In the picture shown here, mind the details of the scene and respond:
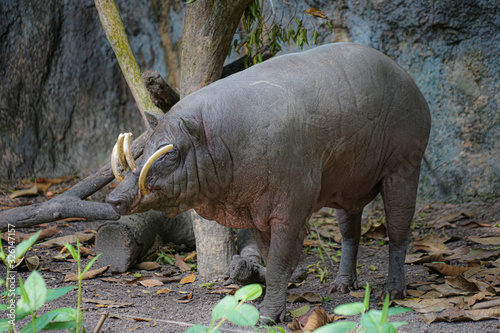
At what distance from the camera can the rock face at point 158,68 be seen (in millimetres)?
5703

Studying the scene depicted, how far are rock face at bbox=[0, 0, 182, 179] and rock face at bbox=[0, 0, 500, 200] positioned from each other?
12mm

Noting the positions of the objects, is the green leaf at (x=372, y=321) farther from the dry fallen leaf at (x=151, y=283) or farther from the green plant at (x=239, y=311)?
the dry fallen leaf at (x=151, y=283)

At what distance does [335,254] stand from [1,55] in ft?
15.0

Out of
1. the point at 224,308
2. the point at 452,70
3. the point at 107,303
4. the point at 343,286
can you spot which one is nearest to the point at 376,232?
the point at 343,286

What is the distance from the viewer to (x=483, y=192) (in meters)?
5.74

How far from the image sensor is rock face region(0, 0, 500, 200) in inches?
225

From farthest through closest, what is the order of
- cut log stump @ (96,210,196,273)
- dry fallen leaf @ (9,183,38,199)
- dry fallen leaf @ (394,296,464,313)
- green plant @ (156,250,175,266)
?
dry fallen leaf @ (9,183,38,199), green plant @ (156,250,175,266), cut log stump @ (96,210,196,273), dry fallen leaf @ (394,296,464,313)

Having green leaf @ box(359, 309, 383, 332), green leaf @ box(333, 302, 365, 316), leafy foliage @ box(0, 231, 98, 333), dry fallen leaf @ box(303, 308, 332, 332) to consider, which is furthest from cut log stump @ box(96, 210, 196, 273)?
green leaf @ box(359, 309, 383, 332)

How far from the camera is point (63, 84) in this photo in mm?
7016

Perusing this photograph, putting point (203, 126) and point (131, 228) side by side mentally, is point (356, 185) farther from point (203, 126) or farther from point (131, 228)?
point (131, 228)

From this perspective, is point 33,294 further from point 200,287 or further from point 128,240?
point 128,240

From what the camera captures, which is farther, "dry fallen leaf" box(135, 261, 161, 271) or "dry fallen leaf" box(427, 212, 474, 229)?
"dry fallen leaf" box(427, 212, 474, 229)

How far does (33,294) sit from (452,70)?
16.9 ft

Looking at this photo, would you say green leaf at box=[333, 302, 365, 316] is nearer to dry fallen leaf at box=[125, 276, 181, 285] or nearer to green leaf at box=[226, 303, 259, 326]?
green leaf at box=[226, 303, 259, 326]
